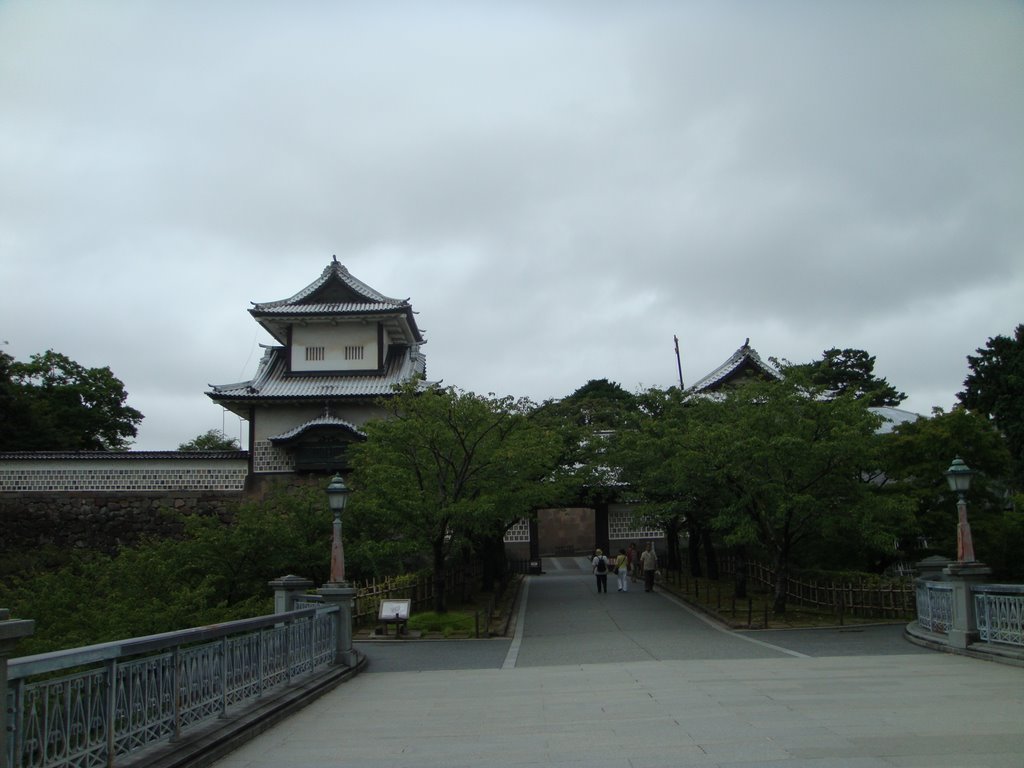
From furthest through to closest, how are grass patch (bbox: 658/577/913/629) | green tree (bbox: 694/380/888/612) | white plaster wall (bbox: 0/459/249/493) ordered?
white plaster wall (bbox: 0/459/249/493)
green tree (bbox: 694/380/888/612)
grass patch (bbox: 658/577/913/629)

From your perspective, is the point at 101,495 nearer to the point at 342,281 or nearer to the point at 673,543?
the point at 342,281

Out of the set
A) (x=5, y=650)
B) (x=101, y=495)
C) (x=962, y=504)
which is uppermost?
(x=101, y=495)

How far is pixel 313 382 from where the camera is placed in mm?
38531

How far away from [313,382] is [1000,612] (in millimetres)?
29126

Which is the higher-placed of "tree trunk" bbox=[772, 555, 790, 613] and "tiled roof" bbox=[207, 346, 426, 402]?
"tiled roof" bbox=[207, 346, 426, 402]

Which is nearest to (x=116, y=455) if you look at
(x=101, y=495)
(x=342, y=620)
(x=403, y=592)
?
(x=101, y=495)

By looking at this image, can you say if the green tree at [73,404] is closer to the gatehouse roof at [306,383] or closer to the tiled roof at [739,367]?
the gatehouse roof at [306,383]

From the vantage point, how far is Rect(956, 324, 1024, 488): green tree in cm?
3866

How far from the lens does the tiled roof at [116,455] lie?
116 feet

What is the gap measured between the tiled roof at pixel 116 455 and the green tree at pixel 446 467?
1246 cm

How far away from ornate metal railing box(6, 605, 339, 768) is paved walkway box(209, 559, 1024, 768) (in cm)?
69

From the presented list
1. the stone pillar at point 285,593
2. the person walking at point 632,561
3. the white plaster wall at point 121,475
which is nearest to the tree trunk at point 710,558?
the person walking at point 632,561

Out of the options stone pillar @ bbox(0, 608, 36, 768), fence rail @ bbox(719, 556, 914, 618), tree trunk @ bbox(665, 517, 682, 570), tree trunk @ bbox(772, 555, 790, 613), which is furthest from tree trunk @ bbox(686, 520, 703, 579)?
stone pillar @ bbox(0, 608, 36, 768)

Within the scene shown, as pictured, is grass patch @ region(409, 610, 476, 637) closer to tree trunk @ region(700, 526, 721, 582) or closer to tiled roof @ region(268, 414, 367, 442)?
tiled roof @ region(268, 414, 367, 442)
